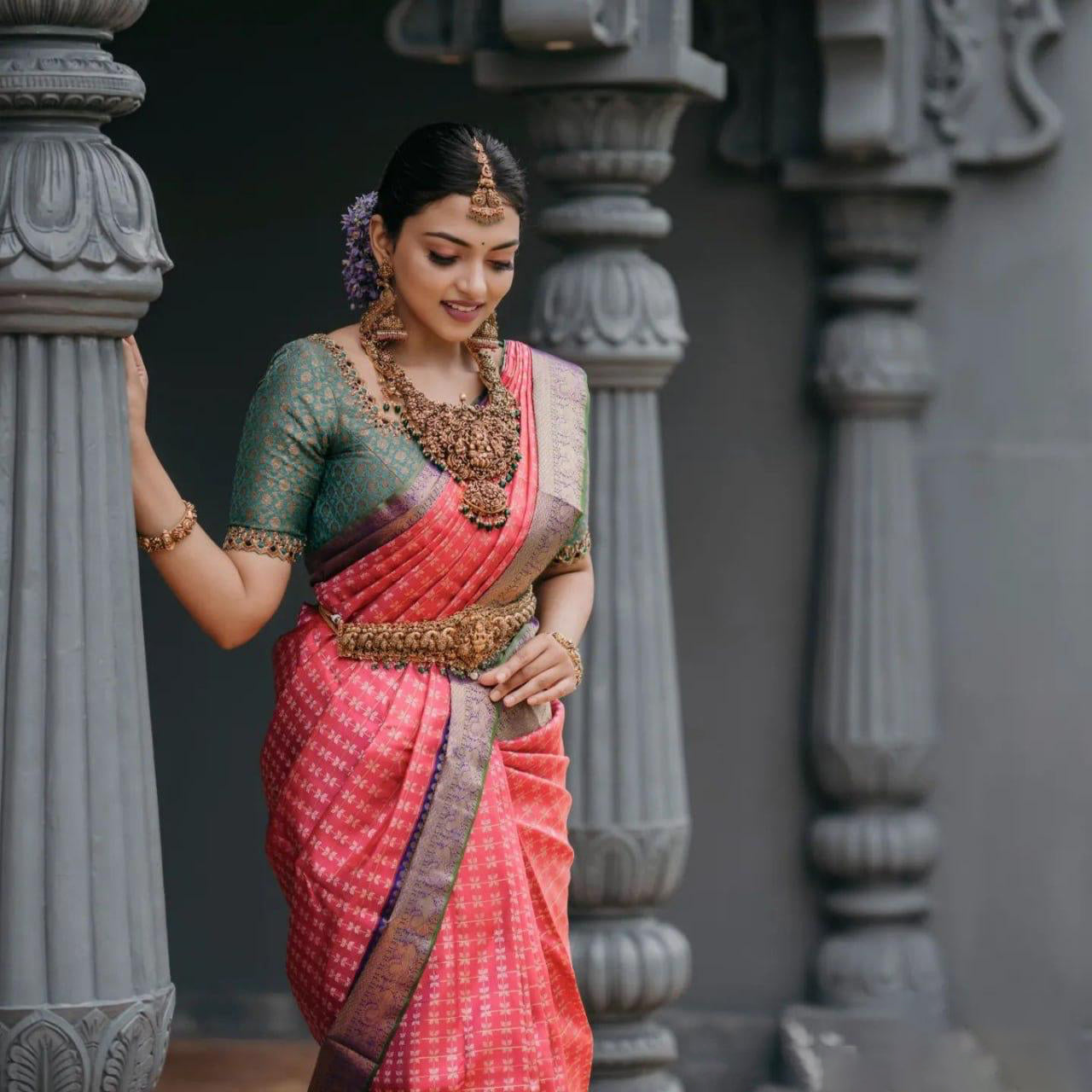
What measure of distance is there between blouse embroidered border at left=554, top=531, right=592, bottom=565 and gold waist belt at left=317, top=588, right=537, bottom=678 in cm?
24

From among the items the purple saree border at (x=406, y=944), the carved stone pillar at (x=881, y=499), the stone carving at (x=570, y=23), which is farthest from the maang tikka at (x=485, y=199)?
the carved stone pillar at (x=881, y=499)

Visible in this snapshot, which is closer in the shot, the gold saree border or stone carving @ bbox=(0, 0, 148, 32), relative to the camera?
stone carving @ bbox=(0, 0, 148, 32)

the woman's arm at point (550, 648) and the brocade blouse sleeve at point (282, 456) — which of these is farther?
the woman's arm at point (550, 648)

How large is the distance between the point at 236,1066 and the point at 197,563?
297 centimetres

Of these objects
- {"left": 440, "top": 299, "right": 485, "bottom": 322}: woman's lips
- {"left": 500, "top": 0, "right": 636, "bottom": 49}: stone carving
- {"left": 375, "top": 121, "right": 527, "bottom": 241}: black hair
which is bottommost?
{"left": 440, "top": 299, "right": 485, "bottom": 322}: woman's lips

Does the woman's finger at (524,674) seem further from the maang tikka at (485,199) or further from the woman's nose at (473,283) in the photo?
the maang tikka at (485,199)

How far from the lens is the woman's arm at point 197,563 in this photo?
14.0ft

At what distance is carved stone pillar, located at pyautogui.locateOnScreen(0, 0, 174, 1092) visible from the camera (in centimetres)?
406

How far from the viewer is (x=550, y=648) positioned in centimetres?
476

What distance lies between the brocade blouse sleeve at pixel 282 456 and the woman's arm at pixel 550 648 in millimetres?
416

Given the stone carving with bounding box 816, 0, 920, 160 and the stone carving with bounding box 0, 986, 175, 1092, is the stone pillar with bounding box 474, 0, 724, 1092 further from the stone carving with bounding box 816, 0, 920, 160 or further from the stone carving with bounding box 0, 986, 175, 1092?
the stone carving with bounding box 0, 986, 175, 1092

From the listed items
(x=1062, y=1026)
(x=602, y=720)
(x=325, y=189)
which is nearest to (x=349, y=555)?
(x=602, y=720)

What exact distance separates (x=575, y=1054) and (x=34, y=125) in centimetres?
181

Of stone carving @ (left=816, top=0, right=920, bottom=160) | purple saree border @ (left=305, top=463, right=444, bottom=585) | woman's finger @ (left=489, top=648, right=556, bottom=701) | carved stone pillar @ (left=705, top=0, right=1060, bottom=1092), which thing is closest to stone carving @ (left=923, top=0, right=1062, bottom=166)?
carved stone pillar @ (left=705, top=0, right=1060, bottom=1092)
